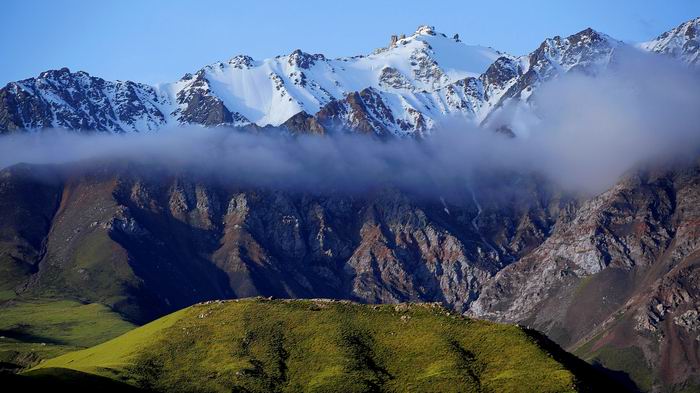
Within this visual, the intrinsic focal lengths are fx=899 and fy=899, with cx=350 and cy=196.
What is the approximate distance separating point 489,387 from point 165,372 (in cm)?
6791

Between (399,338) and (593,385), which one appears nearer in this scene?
(593,385)

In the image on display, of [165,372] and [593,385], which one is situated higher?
[165,372]

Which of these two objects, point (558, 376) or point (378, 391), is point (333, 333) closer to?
point (378, 391)

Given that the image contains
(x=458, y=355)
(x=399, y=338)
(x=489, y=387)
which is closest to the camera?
(x=489, y=387)

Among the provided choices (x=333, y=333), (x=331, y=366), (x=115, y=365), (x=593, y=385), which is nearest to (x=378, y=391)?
(x=331, y=366)

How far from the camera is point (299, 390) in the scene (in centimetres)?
17900

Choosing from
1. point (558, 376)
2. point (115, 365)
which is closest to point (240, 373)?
point (115, 365)

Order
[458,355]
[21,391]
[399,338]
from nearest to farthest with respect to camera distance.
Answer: [21,391], [458,355], [399,338]

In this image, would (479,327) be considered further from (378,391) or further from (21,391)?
(21,391)

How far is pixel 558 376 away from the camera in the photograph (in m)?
170

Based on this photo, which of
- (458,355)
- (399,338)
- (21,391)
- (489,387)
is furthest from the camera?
(399,338)

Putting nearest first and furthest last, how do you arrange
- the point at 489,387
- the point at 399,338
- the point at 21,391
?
the point at 21,391, the point at 489,387, the point at 399,338

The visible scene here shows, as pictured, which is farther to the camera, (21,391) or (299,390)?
(299,390)

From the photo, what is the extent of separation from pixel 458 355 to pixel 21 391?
83.5 m
